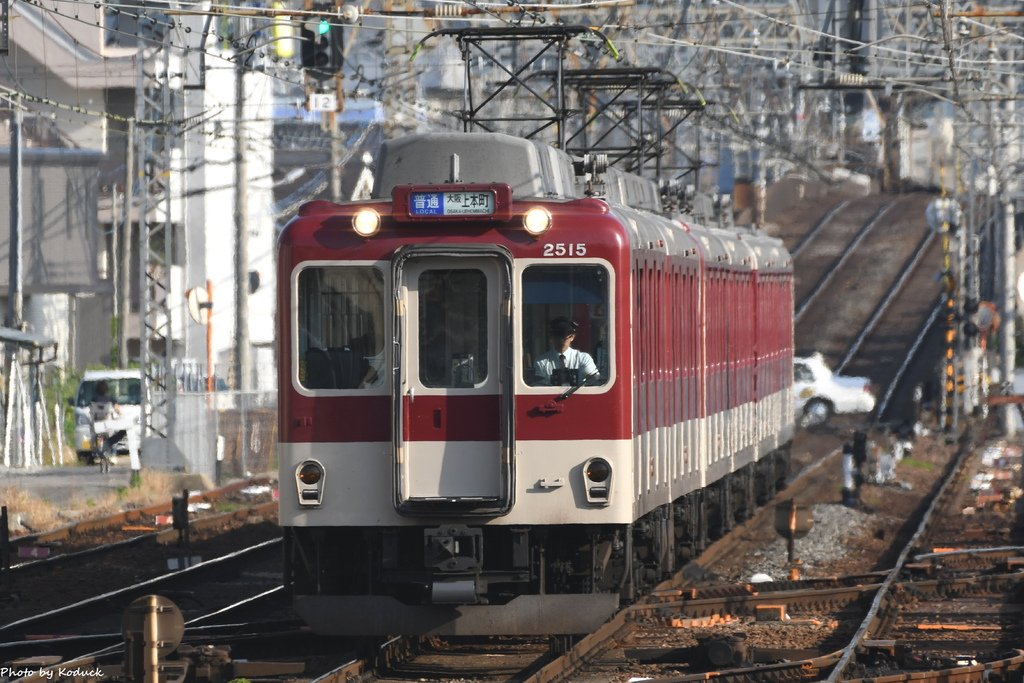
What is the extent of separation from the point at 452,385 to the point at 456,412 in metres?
0.16

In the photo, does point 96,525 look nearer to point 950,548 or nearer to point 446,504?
point 950,548

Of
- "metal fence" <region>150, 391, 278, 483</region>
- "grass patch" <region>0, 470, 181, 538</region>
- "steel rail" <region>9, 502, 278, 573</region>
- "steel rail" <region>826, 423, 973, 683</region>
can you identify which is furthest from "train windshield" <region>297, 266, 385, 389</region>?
"metal fence" <region>150, 391, 278, 483</region>

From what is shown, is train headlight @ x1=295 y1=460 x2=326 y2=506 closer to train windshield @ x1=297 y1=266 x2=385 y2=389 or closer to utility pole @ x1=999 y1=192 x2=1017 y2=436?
train windshield @ x1=297 y1=266 x2=385 y2=389

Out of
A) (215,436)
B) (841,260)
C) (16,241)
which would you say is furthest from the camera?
(841,260)

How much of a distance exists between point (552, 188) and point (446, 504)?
274cm

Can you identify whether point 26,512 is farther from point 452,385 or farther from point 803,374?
point 803,374

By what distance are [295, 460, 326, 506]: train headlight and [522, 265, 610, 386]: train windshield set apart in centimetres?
129

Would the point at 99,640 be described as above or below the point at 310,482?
below

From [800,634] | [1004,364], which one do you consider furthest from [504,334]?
[1004,364]

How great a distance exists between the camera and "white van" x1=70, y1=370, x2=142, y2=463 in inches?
1150

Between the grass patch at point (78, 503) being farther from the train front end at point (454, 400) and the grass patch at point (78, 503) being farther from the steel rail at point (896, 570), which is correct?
the train front end at point (454, 400)

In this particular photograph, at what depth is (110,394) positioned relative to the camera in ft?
99.7

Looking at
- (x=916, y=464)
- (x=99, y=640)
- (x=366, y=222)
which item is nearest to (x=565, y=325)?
(x=366, y=222)

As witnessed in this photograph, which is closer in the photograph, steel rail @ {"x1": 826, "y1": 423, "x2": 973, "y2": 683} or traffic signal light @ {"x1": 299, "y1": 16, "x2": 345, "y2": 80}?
steel rail @ {"x1": 826, "y1": 423, "x2": 973, "y2": 683}
